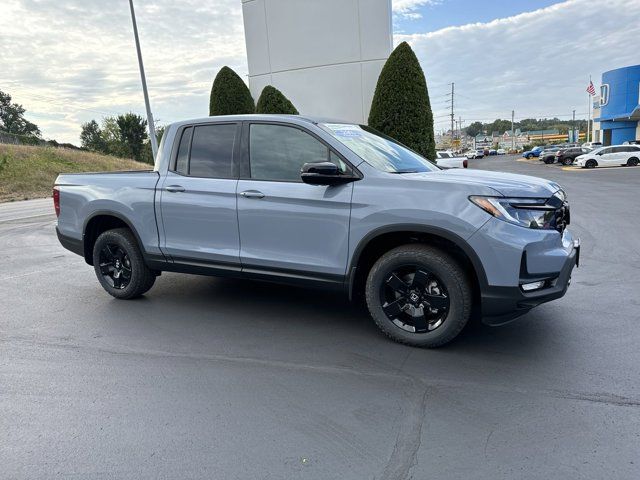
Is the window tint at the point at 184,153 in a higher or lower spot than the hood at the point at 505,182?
higher

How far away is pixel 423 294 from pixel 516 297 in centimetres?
70

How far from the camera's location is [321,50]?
1641 cm

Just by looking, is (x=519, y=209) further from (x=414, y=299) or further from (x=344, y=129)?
(x=344, y=129)

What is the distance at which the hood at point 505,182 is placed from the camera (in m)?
3.61

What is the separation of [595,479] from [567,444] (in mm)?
290

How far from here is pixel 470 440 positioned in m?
2.75

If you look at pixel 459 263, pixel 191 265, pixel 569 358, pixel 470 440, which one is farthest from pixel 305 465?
pixel 191 265

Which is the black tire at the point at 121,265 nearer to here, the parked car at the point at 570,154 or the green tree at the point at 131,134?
the parked car at the point at 570,154

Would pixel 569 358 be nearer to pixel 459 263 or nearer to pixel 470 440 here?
pixel 459 263

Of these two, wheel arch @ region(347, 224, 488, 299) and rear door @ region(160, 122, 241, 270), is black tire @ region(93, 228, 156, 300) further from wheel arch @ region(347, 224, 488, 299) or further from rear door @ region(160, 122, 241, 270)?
wheel arch @ region(347, 224, 488, 299)

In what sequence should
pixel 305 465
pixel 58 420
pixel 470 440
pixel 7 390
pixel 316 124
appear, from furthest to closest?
pixel 316 124, pixel 7 390, pixel 58 420, pixel 470 440, pixel 305 465

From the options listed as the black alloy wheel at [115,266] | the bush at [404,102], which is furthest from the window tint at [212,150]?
the bush at [404,102]

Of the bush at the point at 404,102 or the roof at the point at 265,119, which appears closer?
the roof at the point at 265,119

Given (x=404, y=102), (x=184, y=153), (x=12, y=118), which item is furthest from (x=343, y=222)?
(x=12, y=118)
